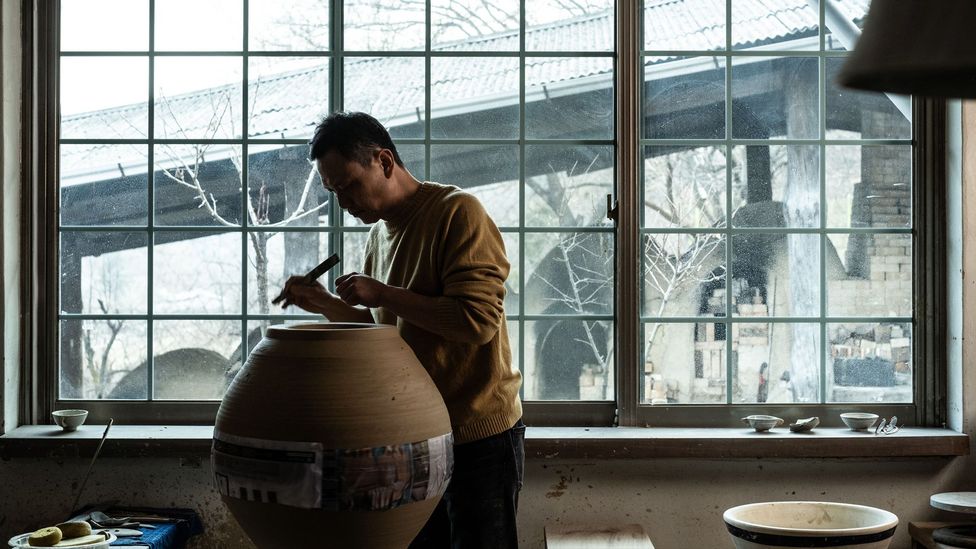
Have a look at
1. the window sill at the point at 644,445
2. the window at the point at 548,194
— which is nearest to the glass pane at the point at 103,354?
the window at the point at 548,194

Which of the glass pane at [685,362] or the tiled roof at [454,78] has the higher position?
the tiled roof at [454,78]

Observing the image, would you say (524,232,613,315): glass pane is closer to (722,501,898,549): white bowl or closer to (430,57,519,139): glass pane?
(430,57,519,139): glass pane

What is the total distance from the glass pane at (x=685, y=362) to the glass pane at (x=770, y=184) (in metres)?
0.41

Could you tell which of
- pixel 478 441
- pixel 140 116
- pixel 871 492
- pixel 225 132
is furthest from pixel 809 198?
pixel 140 116

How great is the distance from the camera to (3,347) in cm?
293

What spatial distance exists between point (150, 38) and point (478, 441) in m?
2.02

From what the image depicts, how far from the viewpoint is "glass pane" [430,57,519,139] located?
313cm

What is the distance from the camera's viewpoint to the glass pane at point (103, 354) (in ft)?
10.2

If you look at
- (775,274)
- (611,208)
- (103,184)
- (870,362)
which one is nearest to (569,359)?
(611,208)

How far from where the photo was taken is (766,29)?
10.3 feet

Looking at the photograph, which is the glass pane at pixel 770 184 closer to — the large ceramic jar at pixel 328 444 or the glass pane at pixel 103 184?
the large ceramic jar at pixel 328 444

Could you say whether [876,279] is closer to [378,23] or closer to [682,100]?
[682,100]

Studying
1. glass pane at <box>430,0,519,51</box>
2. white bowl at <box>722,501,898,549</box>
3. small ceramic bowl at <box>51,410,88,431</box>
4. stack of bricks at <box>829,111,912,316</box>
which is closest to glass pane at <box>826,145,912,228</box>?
stack of bricks at <box>829,111,912,316</box>

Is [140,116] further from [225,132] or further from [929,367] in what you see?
[929,367]
